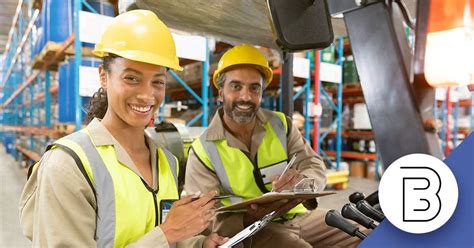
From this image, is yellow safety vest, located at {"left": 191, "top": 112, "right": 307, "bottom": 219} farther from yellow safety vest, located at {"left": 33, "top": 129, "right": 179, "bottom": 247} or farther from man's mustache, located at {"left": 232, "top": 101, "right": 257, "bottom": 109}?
yellow safety vest, located at {"left": 33, "top": 129, "right": 179, "bottom": 247}

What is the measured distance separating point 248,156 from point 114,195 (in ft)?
3.77

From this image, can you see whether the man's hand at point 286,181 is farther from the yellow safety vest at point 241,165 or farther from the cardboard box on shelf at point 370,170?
the cardboard box on shelf at point 370,170

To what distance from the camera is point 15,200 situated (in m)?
5.88

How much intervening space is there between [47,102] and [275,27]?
6.66 meters

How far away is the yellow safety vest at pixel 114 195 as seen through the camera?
1275mm

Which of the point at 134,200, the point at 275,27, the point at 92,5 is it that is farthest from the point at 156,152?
the point at 92,5

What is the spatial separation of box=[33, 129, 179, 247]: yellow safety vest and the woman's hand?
0.11 m

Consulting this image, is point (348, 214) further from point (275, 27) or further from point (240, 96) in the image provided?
point (240, 96)

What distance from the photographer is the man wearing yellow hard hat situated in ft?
7.30

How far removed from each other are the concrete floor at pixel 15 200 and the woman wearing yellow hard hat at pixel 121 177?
2.36 meters

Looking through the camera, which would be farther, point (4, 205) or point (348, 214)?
point (4, 205)

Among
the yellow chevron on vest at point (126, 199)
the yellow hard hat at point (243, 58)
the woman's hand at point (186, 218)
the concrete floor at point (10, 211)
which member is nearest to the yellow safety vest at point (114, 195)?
the yellow chevron on vest at point (126, 199)

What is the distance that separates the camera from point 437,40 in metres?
0.87

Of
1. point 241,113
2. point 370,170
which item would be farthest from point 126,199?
point 370,170
